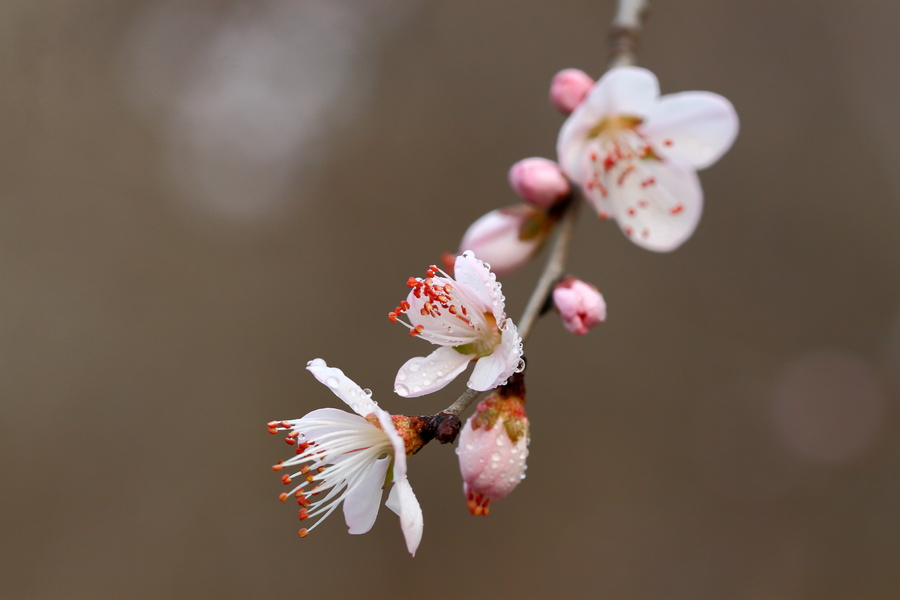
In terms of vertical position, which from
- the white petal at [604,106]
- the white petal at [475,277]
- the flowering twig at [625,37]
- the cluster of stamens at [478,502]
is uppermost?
the flowering twig at [625,37]

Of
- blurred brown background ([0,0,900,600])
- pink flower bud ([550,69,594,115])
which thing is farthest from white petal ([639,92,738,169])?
blurred brown background ([0,0,900,600])

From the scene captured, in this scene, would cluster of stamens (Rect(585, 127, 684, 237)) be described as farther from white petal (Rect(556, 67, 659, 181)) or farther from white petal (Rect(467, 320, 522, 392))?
white petal (Rect(467, 320, 522, 392))

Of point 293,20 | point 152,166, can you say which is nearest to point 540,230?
point 293,20

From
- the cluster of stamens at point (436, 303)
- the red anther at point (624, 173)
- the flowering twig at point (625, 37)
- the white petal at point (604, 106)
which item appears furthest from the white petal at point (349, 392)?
the flowering twig at point (625, 37)

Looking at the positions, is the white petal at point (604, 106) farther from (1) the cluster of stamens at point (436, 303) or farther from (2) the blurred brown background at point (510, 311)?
(2) the blurred brown background at point (510, 311)

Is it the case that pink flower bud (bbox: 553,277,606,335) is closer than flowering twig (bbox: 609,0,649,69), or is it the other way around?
pink flower bud (bbox: 553,277,606,335)
